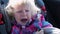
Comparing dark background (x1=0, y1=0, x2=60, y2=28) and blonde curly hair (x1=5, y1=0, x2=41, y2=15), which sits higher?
blonde curly hair (x1=5, y1=0, x2=41, y2=15)

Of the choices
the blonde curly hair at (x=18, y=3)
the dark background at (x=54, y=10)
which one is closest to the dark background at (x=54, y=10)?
the dark background at (x=54, y=10)

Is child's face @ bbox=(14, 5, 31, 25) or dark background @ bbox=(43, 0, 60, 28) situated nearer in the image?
child's face @ bbox=(14, 5, 31, 25)

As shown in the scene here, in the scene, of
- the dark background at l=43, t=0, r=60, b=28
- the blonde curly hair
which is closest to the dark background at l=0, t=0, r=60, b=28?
the dark background at l=43, t=0, r=60, b=28

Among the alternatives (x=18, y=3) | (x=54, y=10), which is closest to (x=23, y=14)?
(x=18, y=3)

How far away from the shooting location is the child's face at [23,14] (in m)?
1.34

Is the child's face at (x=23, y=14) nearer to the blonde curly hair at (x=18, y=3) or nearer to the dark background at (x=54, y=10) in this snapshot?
the blonde curly hair at (x=18, y=3)

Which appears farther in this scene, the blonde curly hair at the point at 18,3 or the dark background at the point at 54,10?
the dark background at the point at 54,10

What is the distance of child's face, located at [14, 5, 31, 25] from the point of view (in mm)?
1343

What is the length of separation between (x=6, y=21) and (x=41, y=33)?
291 millimetres

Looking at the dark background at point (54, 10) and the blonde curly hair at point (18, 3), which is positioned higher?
the blonde curly hair at point (18, 3)

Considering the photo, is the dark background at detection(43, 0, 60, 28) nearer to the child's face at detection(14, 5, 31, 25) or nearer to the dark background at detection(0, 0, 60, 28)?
the dark background at detection(0, 0, 60, 28)

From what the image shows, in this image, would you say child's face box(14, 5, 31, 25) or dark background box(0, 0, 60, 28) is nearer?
child's face box(14, 5, 31, 25)

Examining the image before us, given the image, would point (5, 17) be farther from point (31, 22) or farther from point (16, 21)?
point (31, 22)

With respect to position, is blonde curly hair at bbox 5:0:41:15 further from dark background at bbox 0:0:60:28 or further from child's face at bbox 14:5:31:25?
dark background at bbox 0:0:60:28
